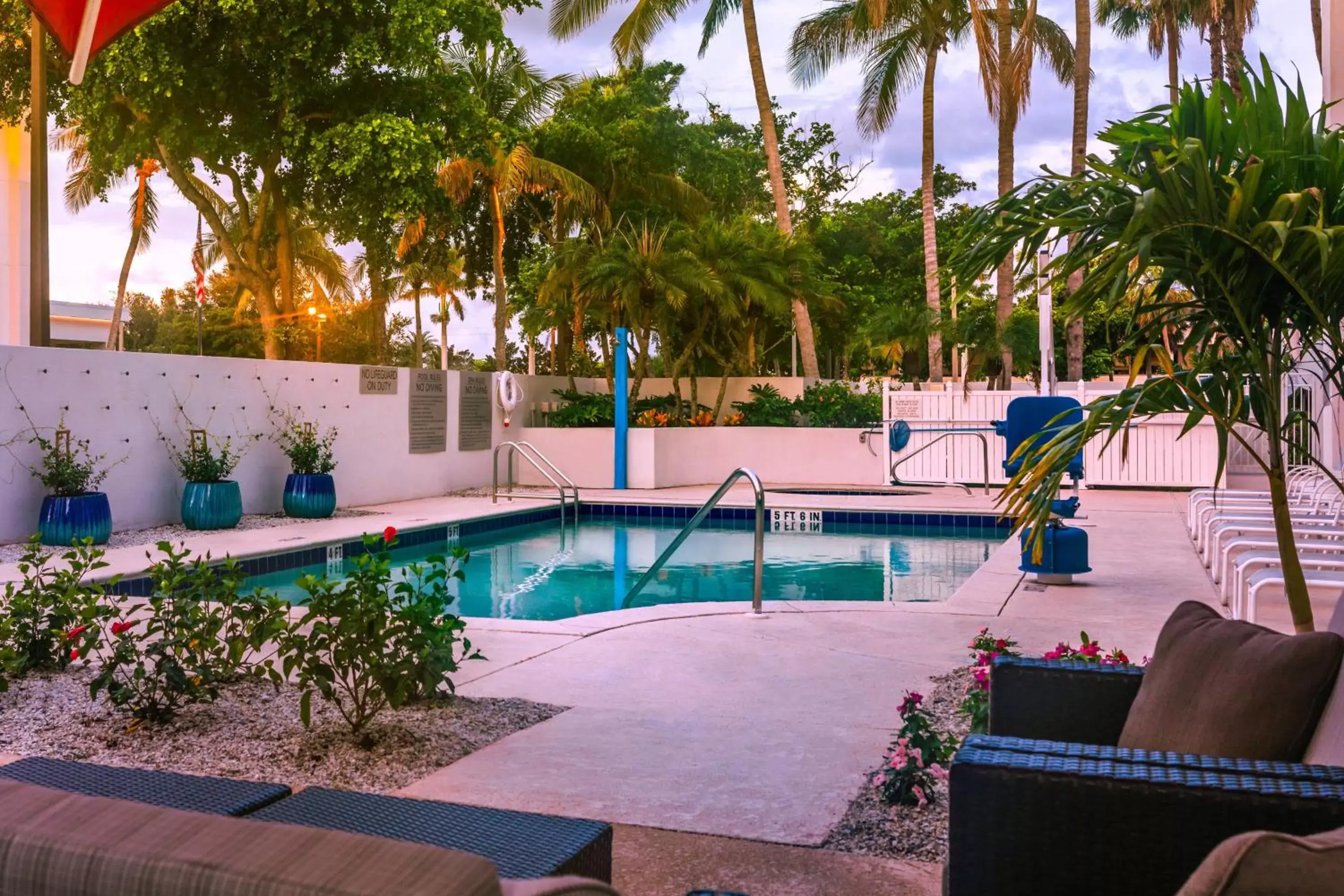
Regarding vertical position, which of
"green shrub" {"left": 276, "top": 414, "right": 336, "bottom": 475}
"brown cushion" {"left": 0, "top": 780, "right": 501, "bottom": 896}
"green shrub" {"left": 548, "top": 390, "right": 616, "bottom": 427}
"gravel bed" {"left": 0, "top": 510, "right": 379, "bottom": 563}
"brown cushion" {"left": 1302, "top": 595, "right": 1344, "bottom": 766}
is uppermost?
"green shrub" {"left": 548, "top": 390, "right": 616, "bottom": 427}

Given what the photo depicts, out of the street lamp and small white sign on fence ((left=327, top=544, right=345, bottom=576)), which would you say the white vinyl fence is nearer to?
small white sign on fence ((left=327, top=544, right=345, bottom=576))

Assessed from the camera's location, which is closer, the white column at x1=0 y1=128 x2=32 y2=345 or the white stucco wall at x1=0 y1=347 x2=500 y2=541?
the white stucco wall at x1=0 y1=347 x2=500 y2=541

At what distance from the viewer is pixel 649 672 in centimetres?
459

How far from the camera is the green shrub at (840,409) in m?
15.8

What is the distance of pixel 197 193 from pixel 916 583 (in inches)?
530

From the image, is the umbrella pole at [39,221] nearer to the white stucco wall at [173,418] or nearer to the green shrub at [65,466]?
the white stucco wall at [173,418]

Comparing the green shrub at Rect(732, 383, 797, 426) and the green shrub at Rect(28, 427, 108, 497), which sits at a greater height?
the green shrub at Rect(732, 383, 797, 426)

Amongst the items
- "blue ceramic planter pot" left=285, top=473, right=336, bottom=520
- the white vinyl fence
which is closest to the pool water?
"blue ceramic planter pot" left=285, top=473, right=336, bottom=520

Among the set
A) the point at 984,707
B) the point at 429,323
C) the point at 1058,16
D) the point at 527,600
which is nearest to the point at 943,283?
the point at 984,707

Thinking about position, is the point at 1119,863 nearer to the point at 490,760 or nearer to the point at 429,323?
the point at 490,760

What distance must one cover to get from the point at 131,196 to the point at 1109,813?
24.5 meters

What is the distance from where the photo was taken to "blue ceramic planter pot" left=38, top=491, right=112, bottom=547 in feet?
28.0

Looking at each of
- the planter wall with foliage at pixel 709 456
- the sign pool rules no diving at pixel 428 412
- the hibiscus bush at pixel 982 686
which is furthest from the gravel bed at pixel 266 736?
the planter wall with foliage at pixel 709 456

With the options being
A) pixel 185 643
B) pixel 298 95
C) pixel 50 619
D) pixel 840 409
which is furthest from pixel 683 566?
pixel 298 95
